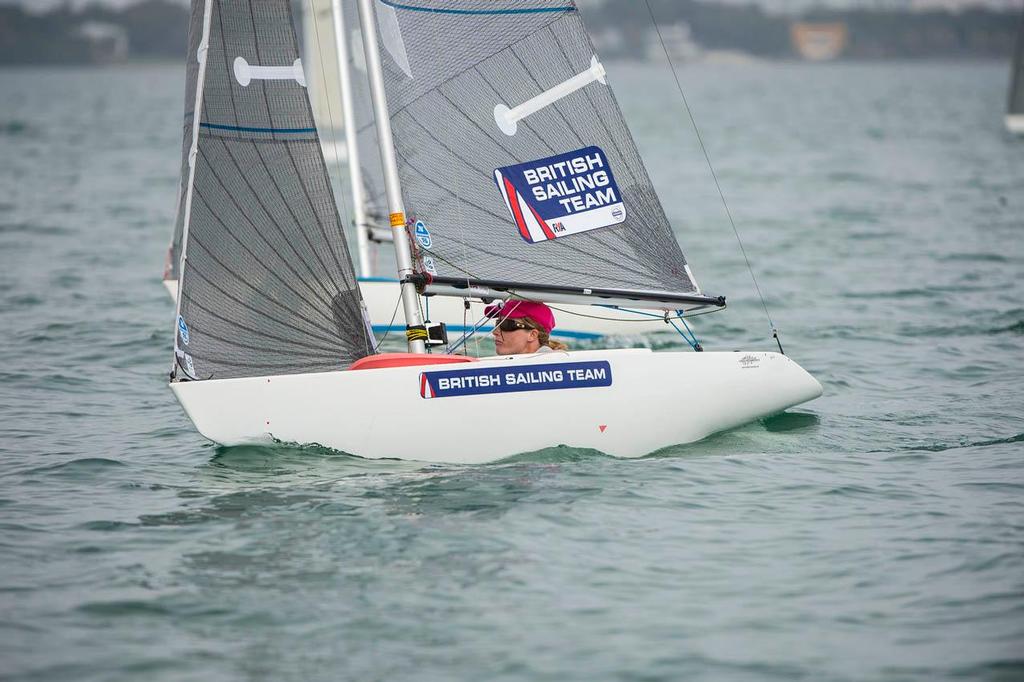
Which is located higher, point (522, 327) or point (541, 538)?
point (522, 327)

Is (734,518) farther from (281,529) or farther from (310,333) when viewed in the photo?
(310,333)

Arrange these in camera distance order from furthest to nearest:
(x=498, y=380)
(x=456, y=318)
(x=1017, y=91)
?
(x=1017, y=91) < (x=456, y=318) < (x=498, y=380)

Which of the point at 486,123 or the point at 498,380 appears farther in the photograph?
the point at 486,123

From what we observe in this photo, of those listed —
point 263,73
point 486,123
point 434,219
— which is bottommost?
point 434,219

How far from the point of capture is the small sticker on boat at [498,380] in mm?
9500

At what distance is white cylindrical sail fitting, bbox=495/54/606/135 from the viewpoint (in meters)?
10.1

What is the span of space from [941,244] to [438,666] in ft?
57.9

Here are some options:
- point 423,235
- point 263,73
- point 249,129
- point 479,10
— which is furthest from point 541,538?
point 263,73

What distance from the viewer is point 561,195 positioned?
1016 centimetres

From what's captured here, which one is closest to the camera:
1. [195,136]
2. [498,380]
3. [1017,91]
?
[498,380]

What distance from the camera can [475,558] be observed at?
7.96m

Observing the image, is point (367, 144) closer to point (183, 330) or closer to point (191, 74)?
point (191, 74)

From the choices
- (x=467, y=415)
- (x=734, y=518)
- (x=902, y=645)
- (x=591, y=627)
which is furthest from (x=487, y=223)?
(x=902, y=645)

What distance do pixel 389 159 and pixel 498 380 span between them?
6.00 feet
